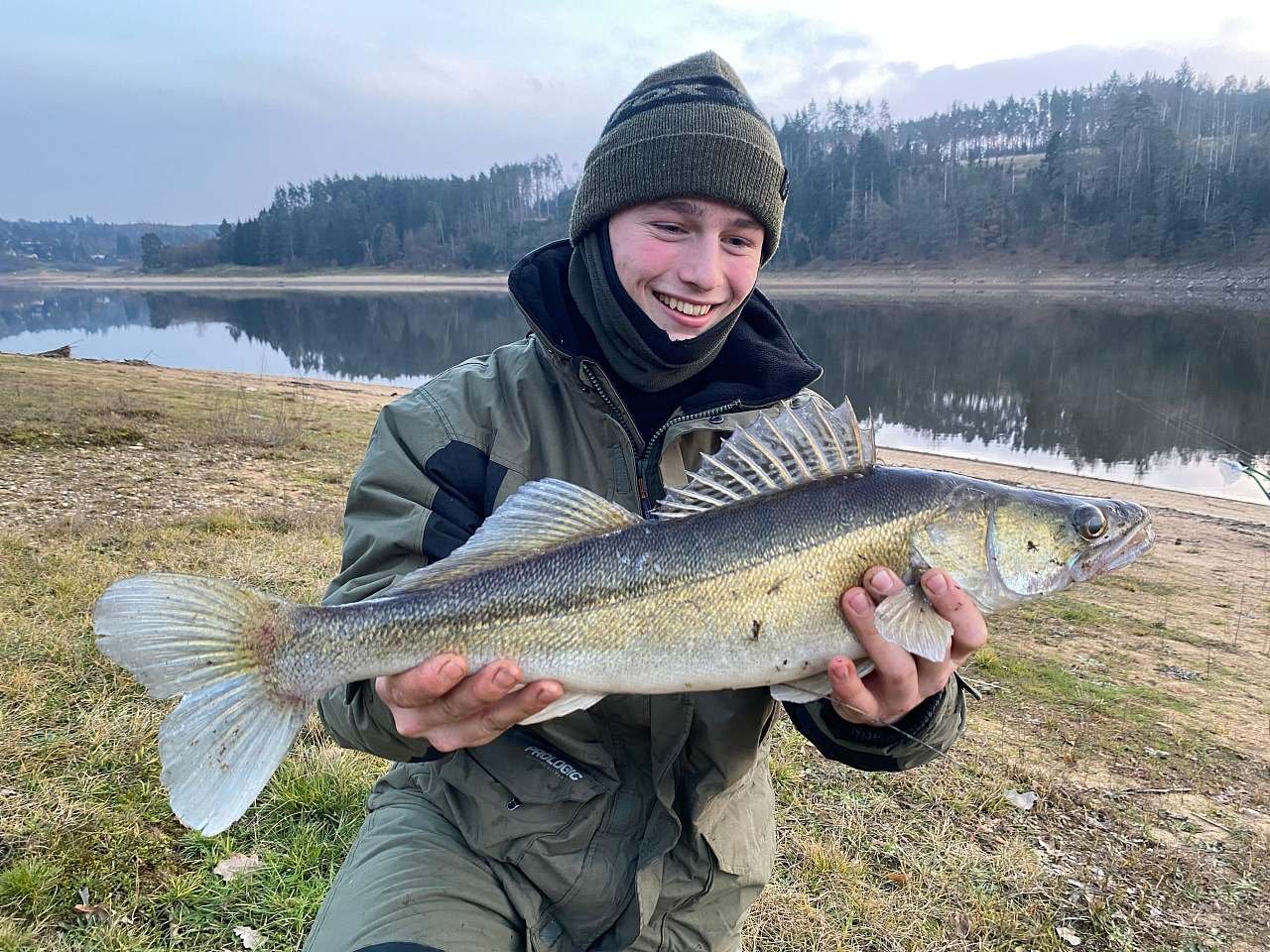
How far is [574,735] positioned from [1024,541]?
1.75 meters

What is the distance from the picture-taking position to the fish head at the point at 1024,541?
108 inches

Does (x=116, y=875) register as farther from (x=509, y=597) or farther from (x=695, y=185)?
(x=695, y=185)

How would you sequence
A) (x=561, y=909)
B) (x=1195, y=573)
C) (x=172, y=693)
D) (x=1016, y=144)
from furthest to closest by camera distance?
(x=1016, y=144)
(x=1195, y=573)
(x=561, y=909)
(x=172, y=693)

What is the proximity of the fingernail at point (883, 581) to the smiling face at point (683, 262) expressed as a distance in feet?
4.31

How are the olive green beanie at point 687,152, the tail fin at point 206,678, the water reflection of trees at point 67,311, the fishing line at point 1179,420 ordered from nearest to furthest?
the tail fin at point 206,678 → the olive green beanie at point 687,152 → the fishing line at point 1179,420 → the water reflection of trees at point 67,311

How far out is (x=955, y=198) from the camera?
275 feet

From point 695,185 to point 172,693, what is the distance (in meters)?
2.70

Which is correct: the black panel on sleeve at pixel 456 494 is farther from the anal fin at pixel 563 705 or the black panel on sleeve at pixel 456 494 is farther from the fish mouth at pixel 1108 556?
the fish mouth at pixel 1108 556

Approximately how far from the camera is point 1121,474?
18156 mm

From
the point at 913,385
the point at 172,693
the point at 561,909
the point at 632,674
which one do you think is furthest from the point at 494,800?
the point at 913,385

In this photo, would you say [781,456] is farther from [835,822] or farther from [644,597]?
[835,822]

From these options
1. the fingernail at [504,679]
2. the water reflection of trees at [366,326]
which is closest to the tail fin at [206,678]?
the fingernail at [504,679]

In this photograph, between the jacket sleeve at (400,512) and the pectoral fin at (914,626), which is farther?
the jacket sleeve at (400,512)

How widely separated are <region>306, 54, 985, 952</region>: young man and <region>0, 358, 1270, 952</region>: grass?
0.81m
